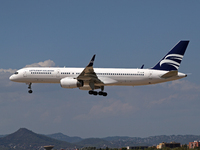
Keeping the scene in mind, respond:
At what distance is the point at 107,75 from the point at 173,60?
1512 centimetres

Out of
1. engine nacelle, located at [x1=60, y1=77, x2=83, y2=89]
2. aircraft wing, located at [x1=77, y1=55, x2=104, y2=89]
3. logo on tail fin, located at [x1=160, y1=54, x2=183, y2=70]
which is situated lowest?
engine nacelle, located at [x1=60, y1=77, x2=83, y2=89]

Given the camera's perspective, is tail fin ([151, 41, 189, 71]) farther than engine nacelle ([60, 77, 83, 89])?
Yes

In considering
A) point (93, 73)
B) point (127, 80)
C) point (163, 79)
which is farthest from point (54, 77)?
point (163, 79)

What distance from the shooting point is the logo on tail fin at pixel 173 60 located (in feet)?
238

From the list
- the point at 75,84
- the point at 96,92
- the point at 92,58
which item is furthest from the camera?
the point at 96,92

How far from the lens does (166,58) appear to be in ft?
240

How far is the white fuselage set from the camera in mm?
69375

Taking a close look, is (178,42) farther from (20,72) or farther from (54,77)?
(20,72)

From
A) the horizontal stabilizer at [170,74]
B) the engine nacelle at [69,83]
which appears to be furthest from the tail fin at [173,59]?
the engine nacelle at [69,83]

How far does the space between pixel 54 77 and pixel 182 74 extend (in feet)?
88.2

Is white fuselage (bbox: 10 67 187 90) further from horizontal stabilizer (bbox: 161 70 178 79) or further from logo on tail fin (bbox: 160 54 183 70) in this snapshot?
logo on tail fin (bbox: 160 54 183 70)

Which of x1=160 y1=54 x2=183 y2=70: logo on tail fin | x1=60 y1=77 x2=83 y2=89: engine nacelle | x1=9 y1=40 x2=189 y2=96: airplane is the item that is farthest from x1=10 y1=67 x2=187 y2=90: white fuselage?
x1=160 y1=54 x2=183 y2=70: logo on tail fin

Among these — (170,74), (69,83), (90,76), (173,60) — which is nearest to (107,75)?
(90,76)

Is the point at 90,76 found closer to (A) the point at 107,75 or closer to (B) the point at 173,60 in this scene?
(A) the point at 107,75
